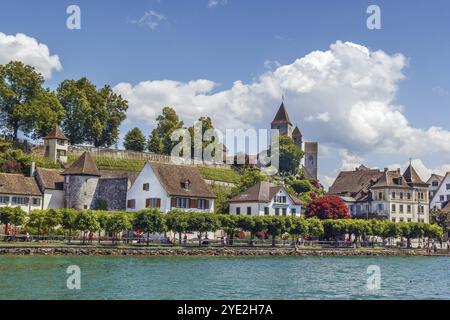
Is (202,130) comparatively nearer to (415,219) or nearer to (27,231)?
(415,219)

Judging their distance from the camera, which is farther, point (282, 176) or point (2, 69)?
point (282, 176)

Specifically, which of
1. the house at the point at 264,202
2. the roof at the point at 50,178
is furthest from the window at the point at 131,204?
the house at the point at 264,202

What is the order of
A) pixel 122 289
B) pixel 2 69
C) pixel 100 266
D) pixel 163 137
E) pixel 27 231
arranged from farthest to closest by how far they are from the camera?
pixel 163 137
pixel 2 69
pixel 27 231
pixel 100 266
pixel 122 289

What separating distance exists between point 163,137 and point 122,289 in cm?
8083

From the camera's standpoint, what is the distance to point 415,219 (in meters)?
111

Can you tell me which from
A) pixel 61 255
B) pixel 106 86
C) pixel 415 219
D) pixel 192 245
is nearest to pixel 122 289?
pixel 61 255

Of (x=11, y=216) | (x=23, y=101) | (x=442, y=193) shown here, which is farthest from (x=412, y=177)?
(x=11, y=216)

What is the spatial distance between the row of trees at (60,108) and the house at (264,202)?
86.1ft

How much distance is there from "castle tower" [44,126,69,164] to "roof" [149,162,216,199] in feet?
55.6

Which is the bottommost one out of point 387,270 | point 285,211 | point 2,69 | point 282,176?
point 387,270

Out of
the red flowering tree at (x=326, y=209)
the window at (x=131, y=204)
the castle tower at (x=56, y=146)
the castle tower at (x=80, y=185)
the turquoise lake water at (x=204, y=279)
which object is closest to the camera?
the turquoise lake water at (x=204, y=279)

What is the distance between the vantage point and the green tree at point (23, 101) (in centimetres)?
8764

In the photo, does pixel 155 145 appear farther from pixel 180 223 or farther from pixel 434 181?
pixel 434 181

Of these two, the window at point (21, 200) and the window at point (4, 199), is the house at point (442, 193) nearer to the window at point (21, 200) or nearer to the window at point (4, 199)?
the window at point (21, 200)
